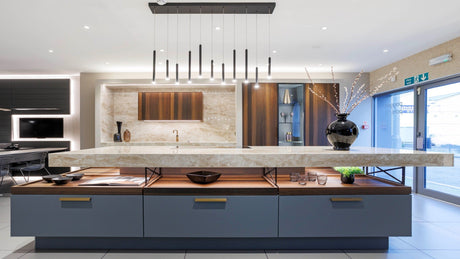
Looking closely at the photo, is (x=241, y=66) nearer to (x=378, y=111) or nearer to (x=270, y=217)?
(x=378, y=111)

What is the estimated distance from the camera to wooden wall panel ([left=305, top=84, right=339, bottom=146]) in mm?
5684

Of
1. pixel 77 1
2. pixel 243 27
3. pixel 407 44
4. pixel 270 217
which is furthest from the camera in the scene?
pixel 407 44

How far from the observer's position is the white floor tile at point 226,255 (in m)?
2.21

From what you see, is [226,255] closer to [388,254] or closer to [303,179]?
[303,179]

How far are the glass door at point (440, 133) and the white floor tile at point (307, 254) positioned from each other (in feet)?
11.0

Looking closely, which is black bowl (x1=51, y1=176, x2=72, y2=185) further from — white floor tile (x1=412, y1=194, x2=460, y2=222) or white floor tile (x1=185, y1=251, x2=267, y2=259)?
white floor tile (x1=412, y1=194, x2=460, y2=222)

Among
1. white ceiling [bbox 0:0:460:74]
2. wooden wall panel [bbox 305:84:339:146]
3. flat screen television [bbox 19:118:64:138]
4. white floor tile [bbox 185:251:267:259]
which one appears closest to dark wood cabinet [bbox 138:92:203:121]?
white ceiling [bbox 0:0:460:74]

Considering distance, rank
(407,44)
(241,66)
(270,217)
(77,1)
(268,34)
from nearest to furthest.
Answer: (270,217) → (77,1) → (268,34) → (407,44) → (241,66)

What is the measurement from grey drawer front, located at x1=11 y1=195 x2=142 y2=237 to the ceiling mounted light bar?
221cm

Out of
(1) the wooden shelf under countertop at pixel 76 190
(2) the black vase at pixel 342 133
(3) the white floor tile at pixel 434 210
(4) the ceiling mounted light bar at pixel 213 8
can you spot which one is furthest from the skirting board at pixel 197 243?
(4) the ceiling mounted light bar at pixel 213 8

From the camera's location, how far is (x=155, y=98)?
6.09 metres

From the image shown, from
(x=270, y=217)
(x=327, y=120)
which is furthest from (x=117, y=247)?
(x=327, y=120)

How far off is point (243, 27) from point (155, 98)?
3.31m

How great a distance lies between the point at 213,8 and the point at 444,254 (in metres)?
3.56
